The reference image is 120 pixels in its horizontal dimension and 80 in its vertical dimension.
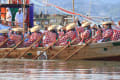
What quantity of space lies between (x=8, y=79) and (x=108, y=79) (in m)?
2.09

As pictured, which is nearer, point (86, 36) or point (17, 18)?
point (86, 36)

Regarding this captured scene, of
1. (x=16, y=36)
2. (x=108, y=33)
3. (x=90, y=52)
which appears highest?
(x=108, y=33)

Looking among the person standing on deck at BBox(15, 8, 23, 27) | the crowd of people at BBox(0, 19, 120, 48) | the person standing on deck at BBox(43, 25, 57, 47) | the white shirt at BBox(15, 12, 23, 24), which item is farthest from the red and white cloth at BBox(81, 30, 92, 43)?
the white shirt at BBox(15, 12, 23, 24)

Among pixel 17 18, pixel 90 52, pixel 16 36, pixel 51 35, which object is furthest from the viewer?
pixel 17 18

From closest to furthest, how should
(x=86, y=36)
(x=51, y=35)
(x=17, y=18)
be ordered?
(x=86, y=36) < (x=51, y=35) < (x=17, y=18)

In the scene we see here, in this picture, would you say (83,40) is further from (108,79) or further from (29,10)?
(108,79)

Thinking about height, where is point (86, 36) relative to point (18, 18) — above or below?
below

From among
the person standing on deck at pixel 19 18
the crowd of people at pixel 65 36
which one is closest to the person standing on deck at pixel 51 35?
the crowd of people at pixel 65 36

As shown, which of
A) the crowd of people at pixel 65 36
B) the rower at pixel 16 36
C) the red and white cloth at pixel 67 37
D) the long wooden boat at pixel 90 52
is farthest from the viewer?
the rower at pixel 16 36

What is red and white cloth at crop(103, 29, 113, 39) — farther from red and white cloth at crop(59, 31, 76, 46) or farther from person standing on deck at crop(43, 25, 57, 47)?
person standing on deck at crop(43, 25, 57, 47)

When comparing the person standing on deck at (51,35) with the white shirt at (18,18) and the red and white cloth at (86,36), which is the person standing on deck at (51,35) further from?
the white shirt at (18,18)

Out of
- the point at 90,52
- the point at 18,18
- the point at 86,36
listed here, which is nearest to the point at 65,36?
the point at 86,36

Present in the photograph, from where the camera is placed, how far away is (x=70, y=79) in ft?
32.6

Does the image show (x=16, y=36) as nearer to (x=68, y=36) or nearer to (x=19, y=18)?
(x=68, y=36)
